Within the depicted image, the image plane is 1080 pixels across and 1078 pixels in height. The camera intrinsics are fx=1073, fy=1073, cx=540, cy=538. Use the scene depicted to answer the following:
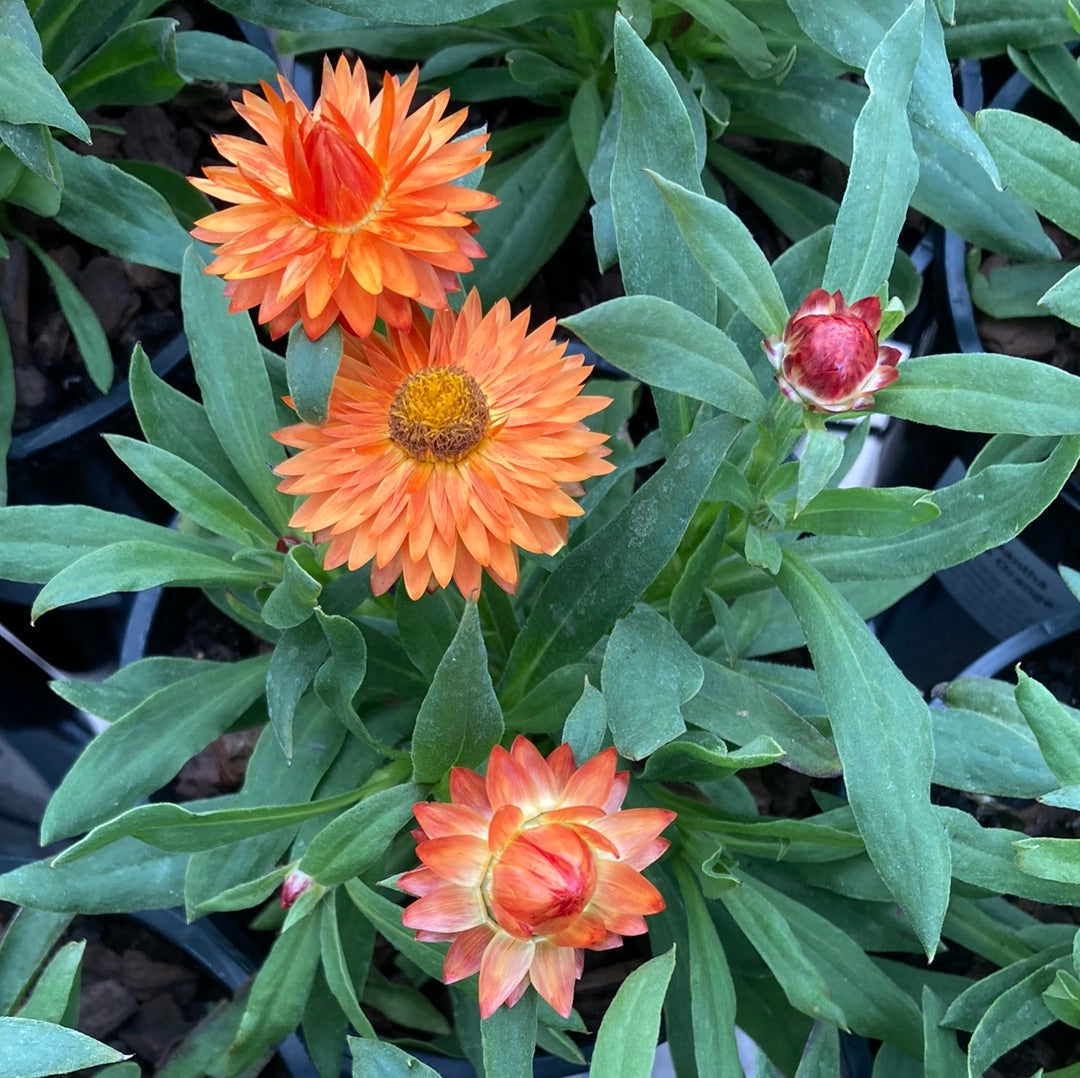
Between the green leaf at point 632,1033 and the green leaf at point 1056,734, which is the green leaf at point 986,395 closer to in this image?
the green leaf at point 1056,734

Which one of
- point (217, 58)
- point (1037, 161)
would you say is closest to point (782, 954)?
point (1037, 161)

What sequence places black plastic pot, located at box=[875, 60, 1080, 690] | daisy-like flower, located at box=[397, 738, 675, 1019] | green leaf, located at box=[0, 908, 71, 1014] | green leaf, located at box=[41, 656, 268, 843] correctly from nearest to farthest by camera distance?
daisy-like flower, located at box=[397, 738, 675, 1019], green leaf, located at box=[41, 656, 268, 843], green leaf, located at box=[0, 908, 71, 1014], black plastic pot, located at box=[875, 60, 1080, 690]

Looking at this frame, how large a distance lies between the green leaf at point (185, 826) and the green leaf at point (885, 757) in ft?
1.07

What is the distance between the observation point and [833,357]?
53 centimetres

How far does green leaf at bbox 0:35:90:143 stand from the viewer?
70cm

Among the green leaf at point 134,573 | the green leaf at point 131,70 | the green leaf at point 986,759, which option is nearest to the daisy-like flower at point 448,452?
the green leaf at point 134,573

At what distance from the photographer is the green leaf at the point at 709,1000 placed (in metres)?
0.67

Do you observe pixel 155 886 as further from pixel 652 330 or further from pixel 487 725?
pixel 652 330

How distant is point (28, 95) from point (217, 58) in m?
0.31

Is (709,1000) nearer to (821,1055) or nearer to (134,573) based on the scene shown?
(821,1055)

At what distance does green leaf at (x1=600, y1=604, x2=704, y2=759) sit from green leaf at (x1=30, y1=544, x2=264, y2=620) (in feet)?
0.87

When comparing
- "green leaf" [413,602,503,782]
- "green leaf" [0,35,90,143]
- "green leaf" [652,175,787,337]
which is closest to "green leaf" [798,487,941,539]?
"green leaf" [652,175,787,337]

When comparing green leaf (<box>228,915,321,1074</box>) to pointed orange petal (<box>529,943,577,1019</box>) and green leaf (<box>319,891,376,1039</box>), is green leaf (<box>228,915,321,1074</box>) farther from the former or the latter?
pointed orange petal (<box>529,943,577,1019</box>)

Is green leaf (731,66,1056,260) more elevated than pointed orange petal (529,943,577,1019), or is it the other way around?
green leaf (731,66,1056,260)
